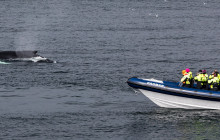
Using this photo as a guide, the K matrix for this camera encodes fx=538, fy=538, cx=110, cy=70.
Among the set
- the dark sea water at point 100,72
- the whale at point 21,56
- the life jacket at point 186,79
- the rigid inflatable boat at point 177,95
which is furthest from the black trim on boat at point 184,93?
the whale at point 21,56

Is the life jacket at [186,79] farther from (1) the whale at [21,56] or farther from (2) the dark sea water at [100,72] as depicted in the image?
(1) the whale at [21,56]

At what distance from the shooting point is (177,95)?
41438 millimetres

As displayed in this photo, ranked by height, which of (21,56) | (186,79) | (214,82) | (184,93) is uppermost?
(21,56)

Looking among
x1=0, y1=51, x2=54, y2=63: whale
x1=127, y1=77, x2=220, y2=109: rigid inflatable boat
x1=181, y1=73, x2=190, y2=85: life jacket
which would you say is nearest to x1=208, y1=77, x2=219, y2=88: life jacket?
x1=127, y1=77, x2=220, y2=109: rigid inflatable boat

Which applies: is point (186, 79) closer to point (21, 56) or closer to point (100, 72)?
point (100, 72)

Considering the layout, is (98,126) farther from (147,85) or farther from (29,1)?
(29,1)

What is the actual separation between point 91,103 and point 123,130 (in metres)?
7.32

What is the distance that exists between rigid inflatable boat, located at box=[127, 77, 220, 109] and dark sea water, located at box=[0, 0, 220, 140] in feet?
1.87

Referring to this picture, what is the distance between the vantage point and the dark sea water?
38.4 metres

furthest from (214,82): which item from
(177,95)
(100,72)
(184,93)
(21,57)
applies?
(21,57)

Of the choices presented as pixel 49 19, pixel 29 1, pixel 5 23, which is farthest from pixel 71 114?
pixel 29 1

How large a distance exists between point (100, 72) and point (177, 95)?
17.1 meters

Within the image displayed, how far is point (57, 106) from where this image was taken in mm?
43938

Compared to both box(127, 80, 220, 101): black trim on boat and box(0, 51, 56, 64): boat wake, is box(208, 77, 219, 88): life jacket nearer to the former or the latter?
box(127, 80, 220, 101): black trim on boat
